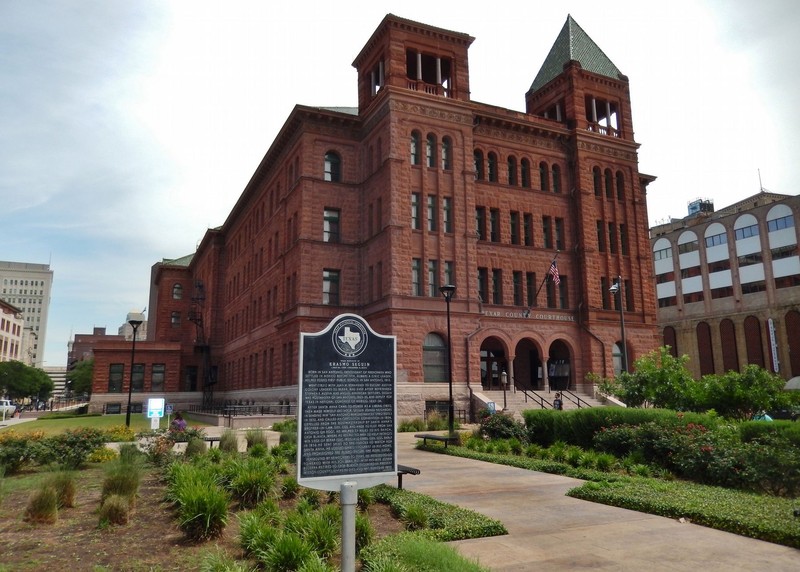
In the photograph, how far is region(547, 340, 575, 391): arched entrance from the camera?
41.3 meters

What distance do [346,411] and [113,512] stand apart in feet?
15.9

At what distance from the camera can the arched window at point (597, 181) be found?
44406mm

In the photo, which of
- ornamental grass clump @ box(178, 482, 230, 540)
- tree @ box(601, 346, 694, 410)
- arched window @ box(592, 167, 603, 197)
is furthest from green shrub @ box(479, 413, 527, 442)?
arched window @ box(592, 167, 603, 197)

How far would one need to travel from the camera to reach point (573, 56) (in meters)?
45.9

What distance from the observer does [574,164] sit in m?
43.9

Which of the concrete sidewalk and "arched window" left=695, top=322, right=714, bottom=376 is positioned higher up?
"arched window" left=695, top=322, right=714, bottom=376

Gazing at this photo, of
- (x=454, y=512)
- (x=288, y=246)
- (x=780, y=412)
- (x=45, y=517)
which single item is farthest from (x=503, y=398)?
(x=45, y=517)

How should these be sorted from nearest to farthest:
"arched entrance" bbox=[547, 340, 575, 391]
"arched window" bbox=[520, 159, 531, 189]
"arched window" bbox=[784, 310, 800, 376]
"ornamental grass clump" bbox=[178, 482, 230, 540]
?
"ornamental grass clump" bbox=[178, 482, 230, 540], "arched entrance" bbox=[547, 340, 575, 391], "arched window" bbox=[520, 159, 531, 189], "arched window" bbox=[784, 310, 800, 376]

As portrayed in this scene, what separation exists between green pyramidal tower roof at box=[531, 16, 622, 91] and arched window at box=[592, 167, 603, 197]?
319 inches

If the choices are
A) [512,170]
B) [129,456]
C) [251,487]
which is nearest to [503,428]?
[251,487]

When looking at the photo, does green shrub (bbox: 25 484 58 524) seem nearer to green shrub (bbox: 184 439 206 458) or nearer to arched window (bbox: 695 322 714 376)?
green shrub (bbox: 184 439 206 458)

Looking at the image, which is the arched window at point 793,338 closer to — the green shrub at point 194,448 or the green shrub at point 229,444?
the green shrub at point 229,444

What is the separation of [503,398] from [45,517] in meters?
28.9

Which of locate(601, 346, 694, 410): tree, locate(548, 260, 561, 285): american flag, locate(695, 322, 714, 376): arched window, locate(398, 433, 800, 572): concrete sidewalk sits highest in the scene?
locate(548, 260, 561, 285): american flag
